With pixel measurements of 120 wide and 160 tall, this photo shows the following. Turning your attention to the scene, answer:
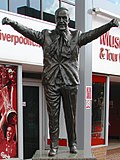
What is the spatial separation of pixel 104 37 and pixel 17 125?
3.96 m

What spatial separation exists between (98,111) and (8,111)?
12.1ft

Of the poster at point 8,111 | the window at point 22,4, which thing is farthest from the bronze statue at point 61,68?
the window at point 22,4

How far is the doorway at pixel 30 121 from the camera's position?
937 centimetres

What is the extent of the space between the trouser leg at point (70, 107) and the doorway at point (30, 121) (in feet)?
18.4

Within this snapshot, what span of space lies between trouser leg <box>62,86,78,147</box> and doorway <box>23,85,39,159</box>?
5.60m

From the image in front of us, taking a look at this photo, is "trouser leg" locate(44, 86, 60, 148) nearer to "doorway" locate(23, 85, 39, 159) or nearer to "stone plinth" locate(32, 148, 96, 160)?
"stone plinth" locate(32, 148, 96, 160)

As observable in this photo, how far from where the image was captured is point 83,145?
26.2 feet

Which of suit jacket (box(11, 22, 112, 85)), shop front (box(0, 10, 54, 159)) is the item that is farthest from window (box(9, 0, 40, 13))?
suit jacket (box(11, 22, 112, 85))

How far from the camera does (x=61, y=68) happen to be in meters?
3.69

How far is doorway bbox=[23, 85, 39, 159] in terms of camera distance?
30.7ft

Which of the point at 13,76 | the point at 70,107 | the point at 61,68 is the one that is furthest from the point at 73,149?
the point at 13,76

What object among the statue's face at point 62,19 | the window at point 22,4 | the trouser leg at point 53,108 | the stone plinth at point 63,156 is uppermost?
the window at point 22,4

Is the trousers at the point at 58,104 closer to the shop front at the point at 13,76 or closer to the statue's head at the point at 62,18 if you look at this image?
the statue's head at the point at 62,18

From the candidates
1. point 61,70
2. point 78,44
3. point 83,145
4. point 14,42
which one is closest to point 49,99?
point 61,70
